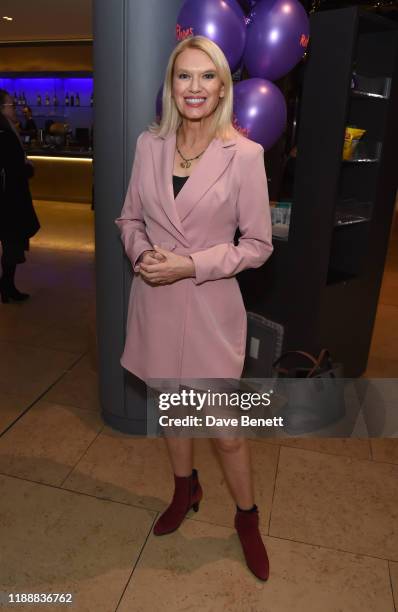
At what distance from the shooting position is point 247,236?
157 cm

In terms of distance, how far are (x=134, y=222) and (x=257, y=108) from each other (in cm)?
61

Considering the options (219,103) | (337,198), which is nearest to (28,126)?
(337,198)

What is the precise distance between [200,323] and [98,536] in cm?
92

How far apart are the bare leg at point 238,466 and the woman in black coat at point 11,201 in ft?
9.87

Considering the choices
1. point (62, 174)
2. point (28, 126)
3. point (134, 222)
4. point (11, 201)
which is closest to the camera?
point (134, 222)

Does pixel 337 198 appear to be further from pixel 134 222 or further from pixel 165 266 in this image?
pixel 165 266

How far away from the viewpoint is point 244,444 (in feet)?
5.71

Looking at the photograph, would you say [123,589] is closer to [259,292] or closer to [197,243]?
[197,243]

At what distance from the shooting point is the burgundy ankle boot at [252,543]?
1772 millimetres

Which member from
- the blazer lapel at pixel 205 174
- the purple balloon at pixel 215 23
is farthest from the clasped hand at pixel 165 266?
the purple balloon at pixel 215 23

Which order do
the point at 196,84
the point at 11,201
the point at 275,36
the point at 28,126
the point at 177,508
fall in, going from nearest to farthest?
1. the point at 196,84
2. the point at 275,36
3. the point at 177,508
4. the point at 11,201
5. the point at 28,126

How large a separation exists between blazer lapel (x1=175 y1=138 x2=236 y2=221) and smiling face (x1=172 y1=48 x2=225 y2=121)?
0.12 meters

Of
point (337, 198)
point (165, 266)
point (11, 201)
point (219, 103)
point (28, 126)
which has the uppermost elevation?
point (28, 126)

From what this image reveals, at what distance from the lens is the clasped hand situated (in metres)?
1.51
